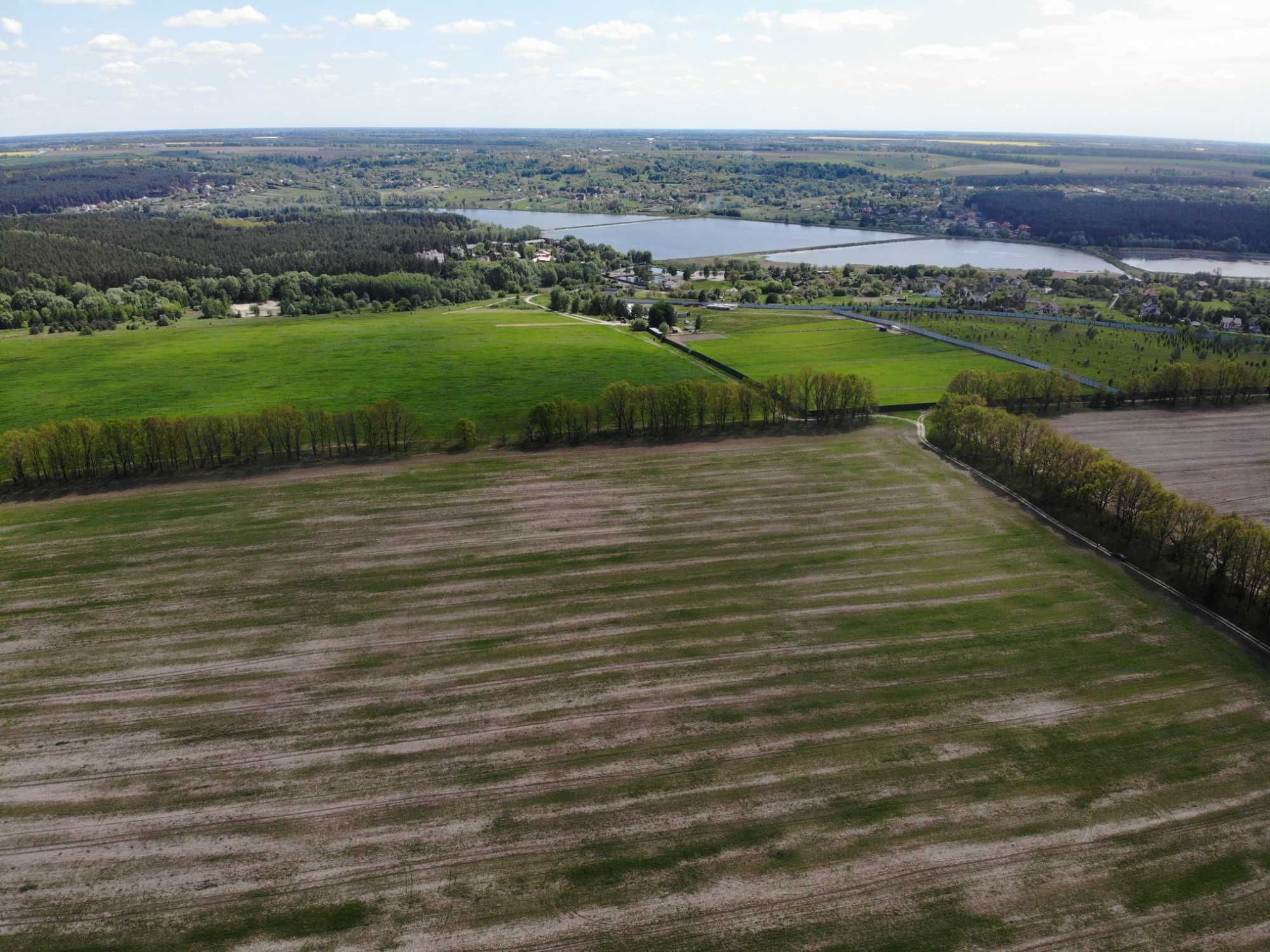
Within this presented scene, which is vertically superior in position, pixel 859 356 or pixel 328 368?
pixel 859 356

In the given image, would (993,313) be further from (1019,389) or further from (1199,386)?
(1019,389)

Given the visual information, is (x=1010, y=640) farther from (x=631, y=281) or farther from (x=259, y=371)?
(x=631, y=281)

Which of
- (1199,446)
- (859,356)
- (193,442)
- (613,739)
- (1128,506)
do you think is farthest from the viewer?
(859,356)

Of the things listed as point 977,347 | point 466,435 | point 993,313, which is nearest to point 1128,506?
point 466,435

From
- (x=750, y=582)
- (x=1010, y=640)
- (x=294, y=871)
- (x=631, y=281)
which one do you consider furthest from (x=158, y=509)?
(x=631, y=281)

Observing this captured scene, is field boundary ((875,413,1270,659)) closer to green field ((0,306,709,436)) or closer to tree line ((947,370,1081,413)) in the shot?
tree line ((947,370,1081,413))

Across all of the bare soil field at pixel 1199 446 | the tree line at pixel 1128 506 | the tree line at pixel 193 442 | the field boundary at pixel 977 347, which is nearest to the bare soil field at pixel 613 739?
the tree line at pixel 1128 506

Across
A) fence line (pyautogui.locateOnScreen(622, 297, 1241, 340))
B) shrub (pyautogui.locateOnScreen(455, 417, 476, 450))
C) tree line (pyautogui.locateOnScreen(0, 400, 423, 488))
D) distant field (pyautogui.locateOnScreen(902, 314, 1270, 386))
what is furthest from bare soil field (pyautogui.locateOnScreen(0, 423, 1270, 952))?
fence line (pyautogui.locateOnScreen(622, 297, 1241, 340))

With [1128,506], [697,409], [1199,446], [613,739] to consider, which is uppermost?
[697,409]
